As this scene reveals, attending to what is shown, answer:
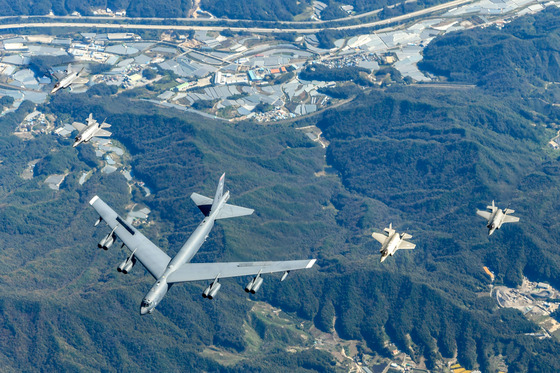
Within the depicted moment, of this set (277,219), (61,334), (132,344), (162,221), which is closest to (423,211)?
(277,219)

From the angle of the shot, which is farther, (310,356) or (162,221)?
(162,221)

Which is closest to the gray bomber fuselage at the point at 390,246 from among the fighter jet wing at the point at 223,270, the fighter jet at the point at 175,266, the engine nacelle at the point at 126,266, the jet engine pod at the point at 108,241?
the fighter jet at the point at 175,266

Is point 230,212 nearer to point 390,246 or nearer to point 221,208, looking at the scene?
point 221,208

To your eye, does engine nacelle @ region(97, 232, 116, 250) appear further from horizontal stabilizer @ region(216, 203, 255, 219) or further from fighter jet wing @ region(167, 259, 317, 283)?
horizontal stabilizer @ region(216, 203, 255, 219)

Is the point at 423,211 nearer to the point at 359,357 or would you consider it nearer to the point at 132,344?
the point at 359,357

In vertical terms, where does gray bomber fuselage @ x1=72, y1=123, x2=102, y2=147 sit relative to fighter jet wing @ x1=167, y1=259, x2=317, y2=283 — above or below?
above

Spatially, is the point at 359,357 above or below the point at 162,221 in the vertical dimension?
below

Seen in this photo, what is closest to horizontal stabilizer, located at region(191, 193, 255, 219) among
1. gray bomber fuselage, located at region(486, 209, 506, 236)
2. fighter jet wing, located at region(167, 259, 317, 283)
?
fighter jet wing, located at region(167, 259, 317, 283)
